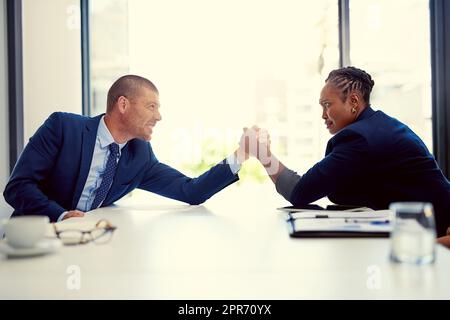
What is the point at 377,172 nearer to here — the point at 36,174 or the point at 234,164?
the point at 234,164

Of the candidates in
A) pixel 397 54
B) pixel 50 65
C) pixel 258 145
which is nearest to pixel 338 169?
pixel 258 145

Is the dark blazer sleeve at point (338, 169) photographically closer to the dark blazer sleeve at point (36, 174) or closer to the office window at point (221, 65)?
the dark blazer sleeve at point (36, 174)

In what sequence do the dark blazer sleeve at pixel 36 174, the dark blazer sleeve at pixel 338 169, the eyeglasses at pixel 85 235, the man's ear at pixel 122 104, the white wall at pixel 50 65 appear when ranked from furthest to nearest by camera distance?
the white wall at pixel 50 65, the man's ear at pixel 122 104, the dark blazer sleeve at pixel 36 174, the dark blazer sleeve at pixel 338 169, the eyeglasses at pixel 85 235

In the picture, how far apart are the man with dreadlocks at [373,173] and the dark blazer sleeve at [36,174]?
89 centimetres

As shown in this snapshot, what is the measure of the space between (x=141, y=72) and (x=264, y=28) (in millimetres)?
886

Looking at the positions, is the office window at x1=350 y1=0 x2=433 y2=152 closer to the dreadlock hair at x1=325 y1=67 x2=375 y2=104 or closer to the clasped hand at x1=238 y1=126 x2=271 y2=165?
the dreadlock hair at x1=325 y1=67 x2=375 y2=104

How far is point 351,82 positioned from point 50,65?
7.02 ft

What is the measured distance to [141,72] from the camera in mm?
3512

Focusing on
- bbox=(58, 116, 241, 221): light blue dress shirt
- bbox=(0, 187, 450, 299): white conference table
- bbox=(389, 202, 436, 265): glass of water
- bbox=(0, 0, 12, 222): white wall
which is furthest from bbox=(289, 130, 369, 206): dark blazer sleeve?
bbox=(0, 0, 12, 222): white wall

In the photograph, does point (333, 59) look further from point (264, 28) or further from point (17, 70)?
point (17, 70)

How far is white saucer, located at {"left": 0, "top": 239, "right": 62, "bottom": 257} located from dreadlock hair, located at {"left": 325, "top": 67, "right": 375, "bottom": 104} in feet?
4.50

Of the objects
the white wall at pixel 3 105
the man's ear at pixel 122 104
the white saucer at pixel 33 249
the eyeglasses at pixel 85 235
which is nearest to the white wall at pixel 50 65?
the white wall at pixel 3 105

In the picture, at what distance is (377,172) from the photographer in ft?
6.20

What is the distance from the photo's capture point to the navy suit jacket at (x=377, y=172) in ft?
5.99
